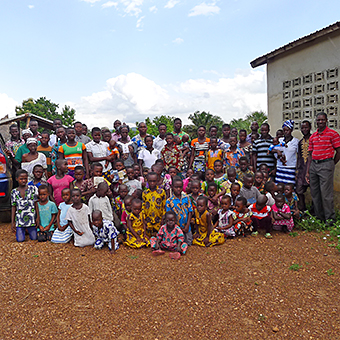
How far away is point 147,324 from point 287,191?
379 centimetres

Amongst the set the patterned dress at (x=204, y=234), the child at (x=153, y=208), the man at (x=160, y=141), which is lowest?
the patterned dress at (x=204, y=234)

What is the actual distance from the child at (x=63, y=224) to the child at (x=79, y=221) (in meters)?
0.20

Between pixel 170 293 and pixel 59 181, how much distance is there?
2.88 m

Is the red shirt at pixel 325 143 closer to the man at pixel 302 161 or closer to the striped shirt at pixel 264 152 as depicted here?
the man at pixel 302 161

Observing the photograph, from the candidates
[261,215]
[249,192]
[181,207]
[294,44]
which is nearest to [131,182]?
[181,207]

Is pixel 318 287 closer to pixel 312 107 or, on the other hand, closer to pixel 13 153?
pixel 312 107

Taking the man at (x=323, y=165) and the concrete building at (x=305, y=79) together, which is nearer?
the man at (x=323, y=165)

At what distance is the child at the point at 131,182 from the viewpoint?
5.31 m

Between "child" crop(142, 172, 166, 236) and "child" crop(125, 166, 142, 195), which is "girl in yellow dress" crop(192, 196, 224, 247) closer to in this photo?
"child" crop(142, 172, 166, 236)

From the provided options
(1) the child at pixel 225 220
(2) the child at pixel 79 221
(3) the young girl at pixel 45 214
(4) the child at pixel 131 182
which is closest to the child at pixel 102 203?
(2) the child at pixel 79 221

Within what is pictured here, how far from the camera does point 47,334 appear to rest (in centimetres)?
258

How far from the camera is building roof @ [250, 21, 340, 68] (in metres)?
6.07

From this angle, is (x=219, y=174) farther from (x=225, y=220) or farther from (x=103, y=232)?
(x=103, y=232)

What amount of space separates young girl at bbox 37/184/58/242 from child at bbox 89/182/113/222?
690mm
